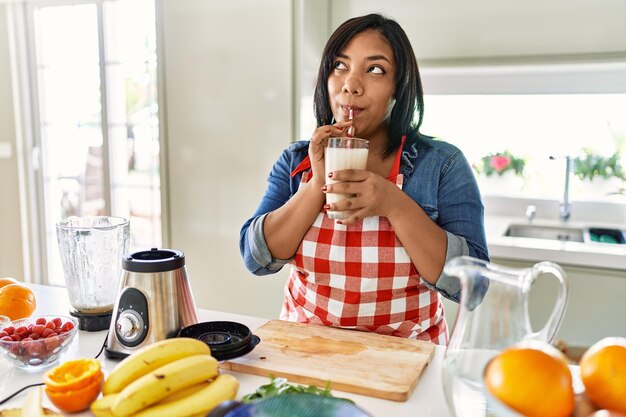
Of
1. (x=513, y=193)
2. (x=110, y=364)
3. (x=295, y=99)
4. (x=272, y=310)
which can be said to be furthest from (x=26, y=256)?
(x=513, y=193)

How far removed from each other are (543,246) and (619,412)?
147 cm

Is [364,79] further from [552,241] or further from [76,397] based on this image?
[552,241]

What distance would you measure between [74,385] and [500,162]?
7.47 feet

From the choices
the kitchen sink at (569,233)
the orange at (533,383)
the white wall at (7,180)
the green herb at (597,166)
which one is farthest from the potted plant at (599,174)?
the white wall at (7,180)

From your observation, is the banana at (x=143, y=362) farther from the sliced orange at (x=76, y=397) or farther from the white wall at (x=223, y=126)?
the white wall at (x=223, y=126)

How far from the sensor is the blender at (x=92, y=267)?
1.21 m

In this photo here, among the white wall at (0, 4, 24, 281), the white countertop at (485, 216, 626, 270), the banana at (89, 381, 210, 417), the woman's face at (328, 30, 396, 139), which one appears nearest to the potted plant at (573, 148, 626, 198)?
the white countertop at (485, 216, 626, 270)

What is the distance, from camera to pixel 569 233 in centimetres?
235

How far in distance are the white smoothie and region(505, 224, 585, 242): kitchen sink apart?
141cm

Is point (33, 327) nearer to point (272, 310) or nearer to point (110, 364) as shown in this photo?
point (110, 364)

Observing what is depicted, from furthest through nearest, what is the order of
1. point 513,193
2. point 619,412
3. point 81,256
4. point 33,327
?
point 513,193 < point 81,256 < point 33,327 < point 619,412

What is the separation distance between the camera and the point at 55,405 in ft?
2.71

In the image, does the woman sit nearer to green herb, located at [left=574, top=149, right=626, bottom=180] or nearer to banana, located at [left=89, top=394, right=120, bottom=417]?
banana, located at [left=89, top=394, right=120, bottom=417]

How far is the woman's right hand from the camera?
1.22m
